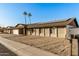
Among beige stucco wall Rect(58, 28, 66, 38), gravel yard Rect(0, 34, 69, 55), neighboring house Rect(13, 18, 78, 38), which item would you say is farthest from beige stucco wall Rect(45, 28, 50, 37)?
gravel yard Rect(0, 34, 69, 55)

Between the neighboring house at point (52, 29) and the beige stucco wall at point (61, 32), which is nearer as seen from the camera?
the neighboring house at point (52, 29)

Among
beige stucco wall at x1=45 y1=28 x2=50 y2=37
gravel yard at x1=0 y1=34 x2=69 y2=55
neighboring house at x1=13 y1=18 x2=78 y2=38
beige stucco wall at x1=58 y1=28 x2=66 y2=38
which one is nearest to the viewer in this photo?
gravel yard at x1=0 y1=34 x2=69 y2=55

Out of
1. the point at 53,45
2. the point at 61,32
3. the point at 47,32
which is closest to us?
the point at 53,45

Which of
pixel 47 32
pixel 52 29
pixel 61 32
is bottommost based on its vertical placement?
pixel 47 32

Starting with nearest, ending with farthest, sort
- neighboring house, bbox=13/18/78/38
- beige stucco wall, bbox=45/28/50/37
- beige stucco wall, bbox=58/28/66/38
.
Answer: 1. neighboring house, bbox=13/18/78/38
2. beige stucco wall, bbox=58/28/66/38
3. beige stucco wall, bbox=45/28/50/37

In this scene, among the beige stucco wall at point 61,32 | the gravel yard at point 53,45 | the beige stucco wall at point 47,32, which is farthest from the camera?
the beige stucco wall at point 47,32

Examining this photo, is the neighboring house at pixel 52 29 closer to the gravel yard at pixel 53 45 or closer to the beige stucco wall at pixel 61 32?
the beige stucco wall at pixel 61 32

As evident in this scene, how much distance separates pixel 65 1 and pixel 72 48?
2613mm

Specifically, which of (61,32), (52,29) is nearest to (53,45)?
(61,32)

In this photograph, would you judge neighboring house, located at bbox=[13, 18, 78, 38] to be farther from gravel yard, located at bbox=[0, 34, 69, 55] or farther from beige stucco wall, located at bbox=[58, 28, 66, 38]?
gravel yard, located at bbox=[0, 34, 69, 55]

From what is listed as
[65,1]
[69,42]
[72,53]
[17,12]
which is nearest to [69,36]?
[69,42]

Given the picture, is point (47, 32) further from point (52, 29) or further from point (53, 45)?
point (53, 45)

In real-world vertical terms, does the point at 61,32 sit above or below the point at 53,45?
above

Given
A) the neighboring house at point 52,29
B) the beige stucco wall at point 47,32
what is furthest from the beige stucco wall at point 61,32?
the beige stucco wall at point 47,32
